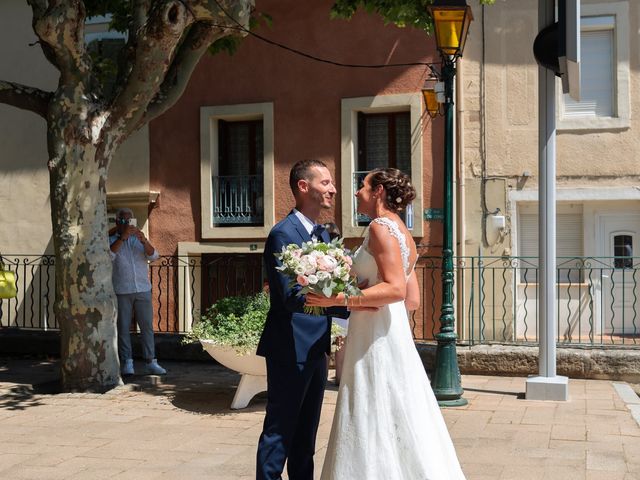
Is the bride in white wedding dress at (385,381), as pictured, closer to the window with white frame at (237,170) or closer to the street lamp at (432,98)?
the street lamp at (432,98)

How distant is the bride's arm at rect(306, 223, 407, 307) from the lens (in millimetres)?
4578

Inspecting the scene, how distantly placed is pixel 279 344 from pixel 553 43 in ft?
19.4

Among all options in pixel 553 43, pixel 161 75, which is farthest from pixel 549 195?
pixel 161 75

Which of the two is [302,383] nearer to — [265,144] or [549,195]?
[549,195]

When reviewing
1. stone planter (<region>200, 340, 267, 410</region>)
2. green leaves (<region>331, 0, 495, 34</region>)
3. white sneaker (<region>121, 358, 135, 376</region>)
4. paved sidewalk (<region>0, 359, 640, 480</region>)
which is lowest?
paved sidewalk (<region>0, 359, 640, 480</region>)

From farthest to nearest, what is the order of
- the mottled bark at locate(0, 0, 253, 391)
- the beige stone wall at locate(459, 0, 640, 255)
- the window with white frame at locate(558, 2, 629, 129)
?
the beige stone wall at locate(459, 0, 640, 255), the window with white frame at locate(558, 2, 629, 129), the mottled bark at locate(0, 0, 253, 391)

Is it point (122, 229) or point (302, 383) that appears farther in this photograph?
point (122, 229)

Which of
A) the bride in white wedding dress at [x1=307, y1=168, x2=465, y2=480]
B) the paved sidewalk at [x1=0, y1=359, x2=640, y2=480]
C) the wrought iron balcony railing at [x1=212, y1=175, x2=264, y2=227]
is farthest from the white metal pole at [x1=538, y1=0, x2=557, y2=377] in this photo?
the wrought iron balcony railing at [x1=212, y1=175, x2=264, y2=227]

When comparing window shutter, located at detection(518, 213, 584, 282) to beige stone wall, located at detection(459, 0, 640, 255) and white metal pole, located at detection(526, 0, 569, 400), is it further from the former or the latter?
white metal pole, located at detection(526, 0, 569, 400)

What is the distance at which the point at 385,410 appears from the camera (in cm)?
476

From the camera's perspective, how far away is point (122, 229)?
11586 mm

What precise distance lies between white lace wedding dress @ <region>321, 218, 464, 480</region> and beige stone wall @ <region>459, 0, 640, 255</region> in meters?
9.91

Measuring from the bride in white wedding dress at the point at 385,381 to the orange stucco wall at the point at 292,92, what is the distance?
9.69m

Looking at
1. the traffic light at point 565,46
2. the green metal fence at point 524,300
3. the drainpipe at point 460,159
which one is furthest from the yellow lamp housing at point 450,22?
the drainpipe at point 460,159
